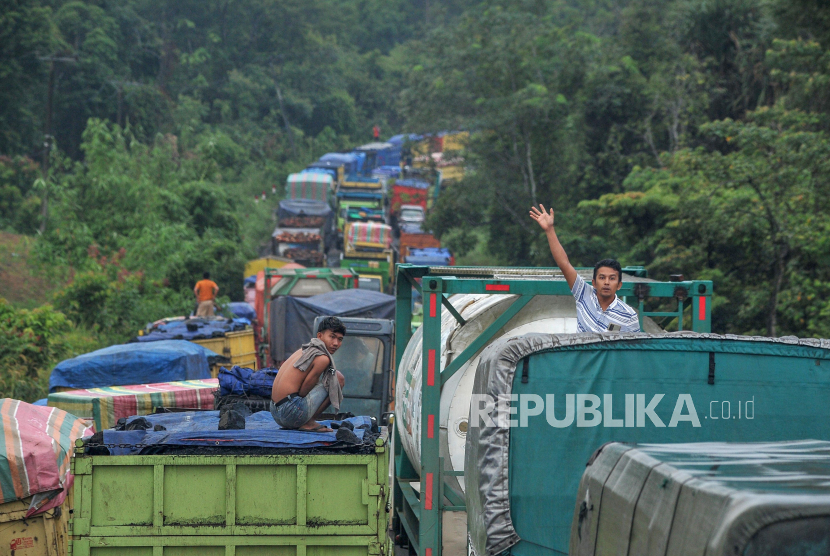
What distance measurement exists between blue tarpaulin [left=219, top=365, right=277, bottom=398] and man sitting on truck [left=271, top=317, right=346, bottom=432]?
34.9 inches

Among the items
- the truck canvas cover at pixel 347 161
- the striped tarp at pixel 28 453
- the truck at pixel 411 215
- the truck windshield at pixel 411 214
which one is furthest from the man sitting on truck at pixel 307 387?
the truck canvas cover at pixel 347 161

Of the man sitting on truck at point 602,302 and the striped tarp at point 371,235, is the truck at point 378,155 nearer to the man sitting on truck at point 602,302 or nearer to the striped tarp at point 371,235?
the striped tarp at point 371,235

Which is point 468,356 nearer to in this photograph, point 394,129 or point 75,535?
point 75,535

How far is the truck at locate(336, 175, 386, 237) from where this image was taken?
1678 inches

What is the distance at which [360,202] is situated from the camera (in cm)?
4475

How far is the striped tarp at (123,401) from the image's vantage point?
899 cm

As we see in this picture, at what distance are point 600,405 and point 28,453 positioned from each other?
161 inches

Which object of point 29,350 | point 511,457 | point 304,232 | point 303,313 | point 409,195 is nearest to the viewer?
point 511,457

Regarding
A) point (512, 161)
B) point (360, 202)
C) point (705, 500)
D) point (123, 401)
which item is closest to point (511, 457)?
point (705, 500)

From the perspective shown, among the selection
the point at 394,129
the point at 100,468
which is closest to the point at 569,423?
the point at 100,468

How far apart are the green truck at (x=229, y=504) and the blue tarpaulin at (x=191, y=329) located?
9250mm

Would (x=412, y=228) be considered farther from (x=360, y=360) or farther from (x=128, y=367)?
(x=128, y=367)

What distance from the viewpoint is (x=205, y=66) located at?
67.3 metres

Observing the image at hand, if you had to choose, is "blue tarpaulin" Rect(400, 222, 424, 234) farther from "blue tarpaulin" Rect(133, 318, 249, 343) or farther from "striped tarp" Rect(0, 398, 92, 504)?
"striped tarp" Rect(0, 398, 92, 504)
